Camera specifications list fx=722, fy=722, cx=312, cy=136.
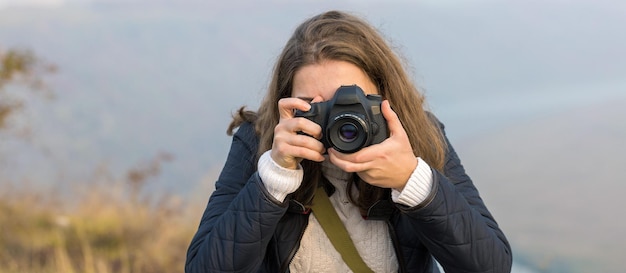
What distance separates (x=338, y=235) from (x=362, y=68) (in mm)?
389

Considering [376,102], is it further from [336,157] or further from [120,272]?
[120,272]

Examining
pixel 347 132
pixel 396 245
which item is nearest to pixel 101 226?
pixel 396 245

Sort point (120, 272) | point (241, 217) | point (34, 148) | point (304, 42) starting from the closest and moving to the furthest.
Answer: point (241, 217), point (304, 42), point (120, 272), point (34, 148)

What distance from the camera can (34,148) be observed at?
452cm

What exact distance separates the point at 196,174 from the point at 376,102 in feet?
11.6

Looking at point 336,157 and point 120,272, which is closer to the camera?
point 336,157

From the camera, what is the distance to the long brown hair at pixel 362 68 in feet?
5.43

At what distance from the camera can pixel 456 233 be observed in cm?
151

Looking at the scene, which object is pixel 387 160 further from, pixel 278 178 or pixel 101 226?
pixel 101 226

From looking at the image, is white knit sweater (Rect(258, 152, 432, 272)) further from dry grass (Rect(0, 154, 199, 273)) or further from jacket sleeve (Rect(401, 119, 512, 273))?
dry grass (Rect(0, 154, 199, 273))

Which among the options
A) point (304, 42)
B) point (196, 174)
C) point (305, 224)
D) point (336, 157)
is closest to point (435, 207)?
point (336, 157)

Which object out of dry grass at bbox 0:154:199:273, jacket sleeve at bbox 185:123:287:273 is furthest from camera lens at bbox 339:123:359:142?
dry grass at bbox 0:154:199:273

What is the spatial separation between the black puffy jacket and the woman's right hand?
87 mm

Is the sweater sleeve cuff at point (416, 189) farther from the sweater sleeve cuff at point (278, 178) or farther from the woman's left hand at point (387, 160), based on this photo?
the sweater sleeve cuff at point (278, 178)
